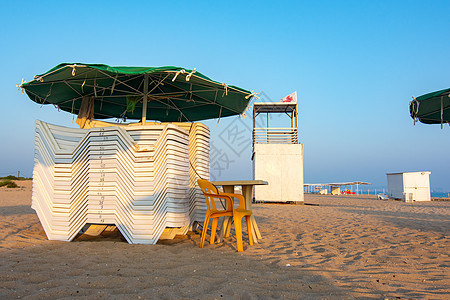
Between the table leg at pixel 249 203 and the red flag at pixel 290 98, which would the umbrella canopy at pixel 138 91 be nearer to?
the table leg at pixel 249 203

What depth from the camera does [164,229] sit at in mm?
4531

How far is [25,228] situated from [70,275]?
347 centimetres

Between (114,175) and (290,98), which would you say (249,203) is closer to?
(114,175)

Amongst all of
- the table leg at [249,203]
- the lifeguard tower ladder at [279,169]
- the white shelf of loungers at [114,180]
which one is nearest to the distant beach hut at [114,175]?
the white shelf of loungers at [114,180]

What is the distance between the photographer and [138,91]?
6.00 metres

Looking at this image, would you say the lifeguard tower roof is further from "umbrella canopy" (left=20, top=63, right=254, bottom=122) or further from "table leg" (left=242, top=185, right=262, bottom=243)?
"table leg" (left=242, top=185, right=262, bottom=243)

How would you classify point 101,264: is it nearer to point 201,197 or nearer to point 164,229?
point 164,229

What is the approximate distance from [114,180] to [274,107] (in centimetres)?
1349

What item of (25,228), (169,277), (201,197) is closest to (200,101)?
(201,197)

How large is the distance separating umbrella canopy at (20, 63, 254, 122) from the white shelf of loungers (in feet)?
2.88

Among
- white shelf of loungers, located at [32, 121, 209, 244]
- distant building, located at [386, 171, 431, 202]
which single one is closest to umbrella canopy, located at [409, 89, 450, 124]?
white shelf of loungers, located at [32, 121, 209, 244]

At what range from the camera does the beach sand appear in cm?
242

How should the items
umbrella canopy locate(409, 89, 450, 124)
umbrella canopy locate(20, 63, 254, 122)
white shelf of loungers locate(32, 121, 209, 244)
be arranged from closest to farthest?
1. white shelf of loungers locate(32, 121, 209, 244)
2. umbrella canopy locate(20, 63, 254, 122)
3. umbrella canopy locate(409, 89, 450, 124)

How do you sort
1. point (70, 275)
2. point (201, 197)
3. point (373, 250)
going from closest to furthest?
1. point (70, 275)
2. point (373, 250)
3. point (201, 197)
